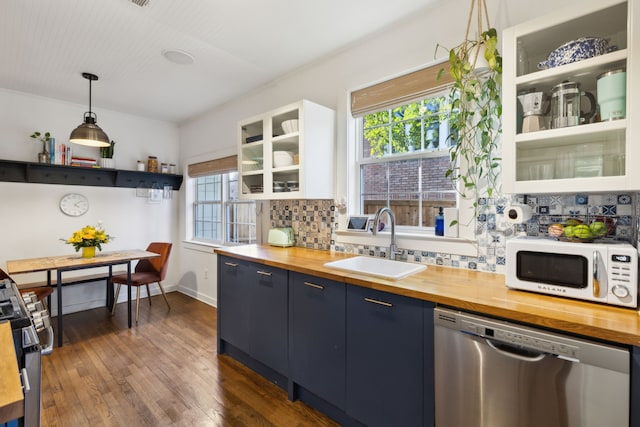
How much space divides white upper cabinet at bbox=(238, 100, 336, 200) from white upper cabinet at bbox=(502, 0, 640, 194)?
53.2 inches

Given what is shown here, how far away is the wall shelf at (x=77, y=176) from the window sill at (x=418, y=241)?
3179mm

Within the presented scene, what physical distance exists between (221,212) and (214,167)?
0.59 metres

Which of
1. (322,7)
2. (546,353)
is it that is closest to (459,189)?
(546,353)

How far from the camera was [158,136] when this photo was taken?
4586mm

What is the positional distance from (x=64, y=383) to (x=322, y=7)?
317 centimetres

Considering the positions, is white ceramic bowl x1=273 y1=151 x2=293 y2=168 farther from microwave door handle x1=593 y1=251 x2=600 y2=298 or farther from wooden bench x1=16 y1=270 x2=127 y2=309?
wooden bench x1=16 y1=270 x2=127 y2=309

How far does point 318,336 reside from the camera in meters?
1.91

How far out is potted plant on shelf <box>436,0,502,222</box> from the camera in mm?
1649

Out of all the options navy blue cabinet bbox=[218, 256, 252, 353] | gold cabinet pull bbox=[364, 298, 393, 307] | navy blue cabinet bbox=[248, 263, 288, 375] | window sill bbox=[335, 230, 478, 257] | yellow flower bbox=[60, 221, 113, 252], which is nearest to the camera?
gold cabinet pull bbox=[364, 298, 393, 307]

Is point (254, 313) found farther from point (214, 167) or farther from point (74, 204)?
point (74, 204)

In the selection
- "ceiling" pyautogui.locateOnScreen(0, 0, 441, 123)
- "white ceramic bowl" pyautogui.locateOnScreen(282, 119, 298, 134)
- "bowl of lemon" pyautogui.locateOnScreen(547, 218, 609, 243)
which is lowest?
"bowl of lemon" pyautogui.locateOnScreen(547, 218, 609, 243)

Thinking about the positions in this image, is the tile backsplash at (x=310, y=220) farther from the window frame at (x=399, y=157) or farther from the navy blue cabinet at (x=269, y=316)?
the navy blue cabinet at (x=269, y=316)

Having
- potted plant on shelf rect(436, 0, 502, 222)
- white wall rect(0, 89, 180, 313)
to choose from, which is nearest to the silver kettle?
potted plant on shelf rect(436, 0, 502, 222)

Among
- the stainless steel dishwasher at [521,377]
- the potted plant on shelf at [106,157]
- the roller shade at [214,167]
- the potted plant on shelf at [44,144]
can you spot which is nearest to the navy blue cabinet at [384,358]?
the stainless steel dishwasher at [521,377]
